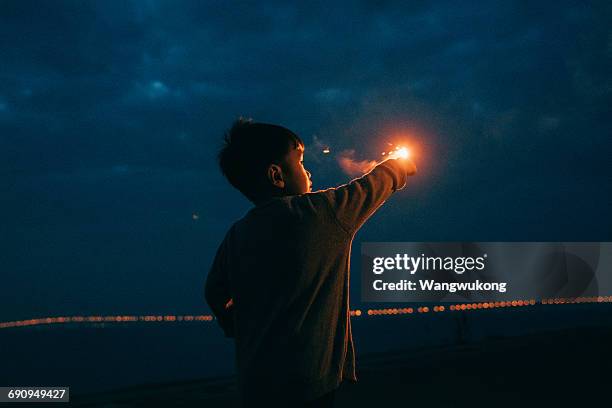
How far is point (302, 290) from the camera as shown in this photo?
1.57m

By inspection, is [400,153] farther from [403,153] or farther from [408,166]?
[408,166]

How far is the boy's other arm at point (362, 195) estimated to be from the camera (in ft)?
5.15

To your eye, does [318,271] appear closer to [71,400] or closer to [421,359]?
[71,400]

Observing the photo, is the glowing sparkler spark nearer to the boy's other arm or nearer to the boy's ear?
the boy's other arm

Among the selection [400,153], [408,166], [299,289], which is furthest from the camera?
[400,153]

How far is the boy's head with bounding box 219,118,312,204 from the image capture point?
1.78 metres

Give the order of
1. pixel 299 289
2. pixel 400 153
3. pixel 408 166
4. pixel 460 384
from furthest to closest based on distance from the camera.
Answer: pixel 460 384, pixel 400 153, pixel 408 166, pixel 299 289

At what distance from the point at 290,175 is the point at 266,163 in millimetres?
99

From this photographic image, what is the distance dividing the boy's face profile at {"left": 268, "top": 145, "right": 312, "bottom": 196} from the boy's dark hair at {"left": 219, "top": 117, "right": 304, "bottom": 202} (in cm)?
2

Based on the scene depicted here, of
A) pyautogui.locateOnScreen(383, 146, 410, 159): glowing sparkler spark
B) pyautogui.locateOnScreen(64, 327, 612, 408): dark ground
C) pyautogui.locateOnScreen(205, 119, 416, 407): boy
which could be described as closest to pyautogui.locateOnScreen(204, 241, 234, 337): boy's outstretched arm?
pyautogui.locateOnScreen(205, 119, 416, 407): boy

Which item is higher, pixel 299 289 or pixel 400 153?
pixel 400 153

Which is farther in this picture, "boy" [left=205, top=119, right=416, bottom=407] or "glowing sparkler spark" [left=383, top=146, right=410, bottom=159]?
"glowing sparkler spark" [left=383, top=146, right=410, bottom=159]

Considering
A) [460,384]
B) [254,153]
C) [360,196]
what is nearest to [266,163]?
[254,153]

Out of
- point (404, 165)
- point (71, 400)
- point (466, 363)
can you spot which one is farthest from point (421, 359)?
point (404, 165)
